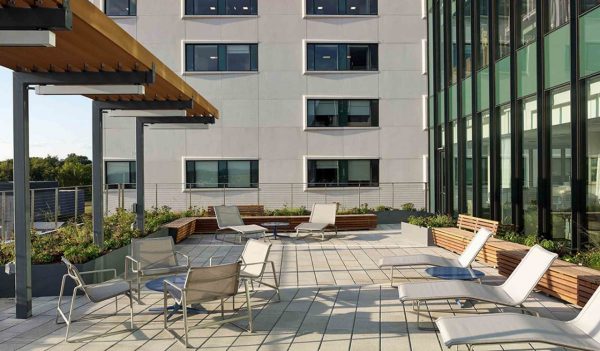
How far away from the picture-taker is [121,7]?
22391 millimetres

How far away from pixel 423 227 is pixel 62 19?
10.9m

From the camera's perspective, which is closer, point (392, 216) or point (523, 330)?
point (523, 330)

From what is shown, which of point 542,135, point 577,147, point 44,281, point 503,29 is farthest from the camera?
point 503,29

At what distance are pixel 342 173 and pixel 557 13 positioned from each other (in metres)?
13.1

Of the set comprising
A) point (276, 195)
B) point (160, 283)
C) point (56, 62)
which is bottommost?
point (160, 283)

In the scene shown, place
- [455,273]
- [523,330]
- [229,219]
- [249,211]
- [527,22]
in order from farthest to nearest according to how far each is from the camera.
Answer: [249,211] → [229,219] → [527,22] → [455,273] → [523,330]

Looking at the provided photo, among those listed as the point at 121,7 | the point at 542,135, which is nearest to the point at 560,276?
the point at 542,135

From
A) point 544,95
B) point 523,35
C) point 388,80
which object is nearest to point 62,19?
point 544,95

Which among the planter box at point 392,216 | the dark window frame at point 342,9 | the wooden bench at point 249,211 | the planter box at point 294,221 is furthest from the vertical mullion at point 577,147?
the dark window frame at point 342,9

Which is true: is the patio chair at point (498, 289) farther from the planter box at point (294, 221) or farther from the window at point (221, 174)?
the window at point (221, 174)

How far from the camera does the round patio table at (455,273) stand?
7.34 metres

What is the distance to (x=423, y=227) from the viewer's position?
14234 mm

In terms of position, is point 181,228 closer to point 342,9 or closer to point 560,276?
point 560,276

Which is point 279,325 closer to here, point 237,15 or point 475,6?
point 475,6
